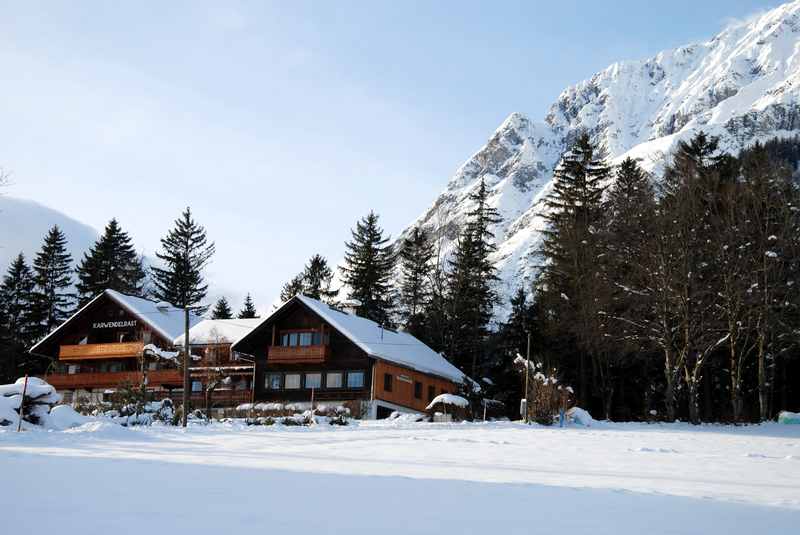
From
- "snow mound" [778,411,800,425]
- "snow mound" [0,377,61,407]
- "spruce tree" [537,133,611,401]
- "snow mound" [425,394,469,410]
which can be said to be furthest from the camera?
"spruce tree" [537,133,611,401]

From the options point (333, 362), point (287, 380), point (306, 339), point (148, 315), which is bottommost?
point (287, 380)

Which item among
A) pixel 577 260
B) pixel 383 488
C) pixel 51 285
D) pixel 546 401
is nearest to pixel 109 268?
pixel 51 285

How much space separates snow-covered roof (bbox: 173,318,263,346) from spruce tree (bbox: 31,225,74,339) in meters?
17.0

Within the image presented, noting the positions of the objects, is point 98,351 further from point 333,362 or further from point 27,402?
point 27,402

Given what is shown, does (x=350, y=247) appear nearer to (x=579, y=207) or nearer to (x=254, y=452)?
(x=579, y=207)

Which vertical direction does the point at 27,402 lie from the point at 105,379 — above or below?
below

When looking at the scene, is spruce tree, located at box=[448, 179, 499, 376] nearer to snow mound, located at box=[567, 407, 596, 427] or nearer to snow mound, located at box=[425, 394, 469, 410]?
snow mound, located at box=[425, 394, 469, 410]

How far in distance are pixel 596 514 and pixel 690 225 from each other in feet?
97.9

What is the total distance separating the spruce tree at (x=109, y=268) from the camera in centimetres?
6612

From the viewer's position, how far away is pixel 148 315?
173 ft

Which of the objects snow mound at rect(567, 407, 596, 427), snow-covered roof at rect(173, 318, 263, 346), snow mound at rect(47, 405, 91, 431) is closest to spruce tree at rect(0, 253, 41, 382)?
snow-covered roof at rect(173, 318, 263, 346)

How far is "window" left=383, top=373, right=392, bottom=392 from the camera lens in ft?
150

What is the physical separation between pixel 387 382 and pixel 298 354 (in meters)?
5.12

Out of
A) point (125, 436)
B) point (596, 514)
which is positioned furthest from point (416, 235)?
point (596, 514)
